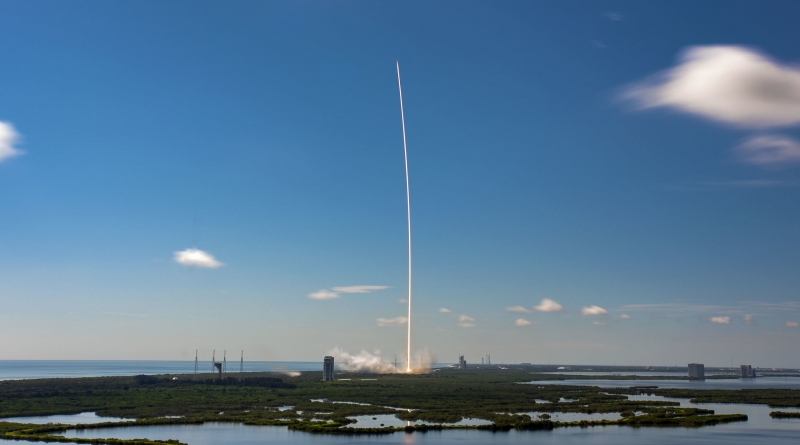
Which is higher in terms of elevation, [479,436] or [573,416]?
[479,436]

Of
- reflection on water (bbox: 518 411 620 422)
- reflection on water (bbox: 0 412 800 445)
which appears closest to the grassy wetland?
reflection on water (bbox: 518 411 620 422)

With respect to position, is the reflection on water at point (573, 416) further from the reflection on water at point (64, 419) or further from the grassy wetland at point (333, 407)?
the reflection on water at point (64, 419)

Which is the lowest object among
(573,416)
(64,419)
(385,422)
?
(573,416)

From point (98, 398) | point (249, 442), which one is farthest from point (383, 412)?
point (98, 398)

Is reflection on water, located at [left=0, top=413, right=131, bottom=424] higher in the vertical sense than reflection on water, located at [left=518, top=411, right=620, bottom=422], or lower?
higher

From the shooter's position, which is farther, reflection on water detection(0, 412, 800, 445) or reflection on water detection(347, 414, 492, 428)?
reflection on water detection(347, 414, 492, 428)

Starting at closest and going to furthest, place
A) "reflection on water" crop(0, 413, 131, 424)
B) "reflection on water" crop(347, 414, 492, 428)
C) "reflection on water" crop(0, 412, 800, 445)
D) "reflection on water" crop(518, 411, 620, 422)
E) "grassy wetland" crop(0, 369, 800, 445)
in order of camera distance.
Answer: "reflection on water" crop(0, 412, 800, 445)
"reflection on water" crop(347, 414, 492, 428)
"grassy wetland" crop(0, 369, 800, 445)
"reflection on water" crop(0, 413, 131, 424)
"reflection on water" crop(518, 411, 620, 422)

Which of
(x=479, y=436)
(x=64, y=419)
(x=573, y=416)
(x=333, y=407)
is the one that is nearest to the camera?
(x=479, y=436)

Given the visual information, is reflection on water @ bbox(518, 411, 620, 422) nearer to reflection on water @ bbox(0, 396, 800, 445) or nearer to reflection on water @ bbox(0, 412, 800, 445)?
reflection on water @ bbox(0, 412, 800, 445)

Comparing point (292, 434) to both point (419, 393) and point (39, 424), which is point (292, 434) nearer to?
point (39, 424)

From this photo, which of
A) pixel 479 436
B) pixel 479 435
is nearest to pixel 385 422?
pixel 479 435

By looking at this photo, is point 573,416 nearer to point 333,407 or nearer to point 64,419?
point 333,407

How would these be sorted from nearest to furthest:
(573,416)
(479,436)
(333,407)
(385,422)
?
(479,436), (385,422), (573,416), (333,407)
